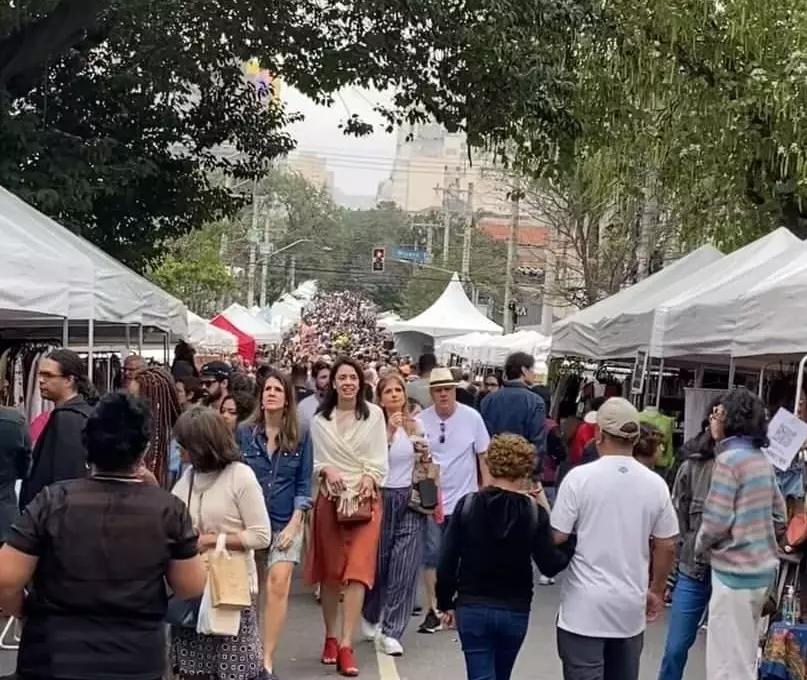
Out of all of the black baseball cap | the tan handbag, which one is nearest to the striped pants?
the black baseball cap

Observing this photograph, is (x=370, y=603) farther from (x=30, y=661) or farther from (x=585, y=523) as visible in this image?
(x=30, y=661)

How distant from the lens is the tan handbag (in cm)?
582

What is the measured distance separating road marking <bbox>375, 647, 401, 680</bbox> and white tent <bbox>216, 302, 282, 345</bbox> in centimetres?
2550

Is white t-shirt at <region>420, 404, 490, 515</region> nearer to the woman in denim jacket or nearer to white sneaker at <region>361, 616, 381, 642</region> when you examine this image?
white sneaker at <region>361, 616, 381, 642</region>

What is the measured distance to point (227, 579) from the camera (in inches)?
231

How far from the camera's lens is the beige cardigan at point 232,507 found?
5.95 m

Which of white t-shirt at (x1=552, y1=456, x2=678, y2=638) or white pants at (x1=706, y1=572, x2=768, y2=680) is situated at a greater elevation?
white t-shirt at (x1=552, y1=456, x2=678, y2=638)

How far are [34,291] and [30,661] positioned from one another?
5.24 meters

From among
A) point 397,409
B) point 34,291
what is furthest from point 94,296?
point 397,409

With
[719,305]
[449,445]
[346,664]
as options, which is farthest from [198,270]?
[346,664]

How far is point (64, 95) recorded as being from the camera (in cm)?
1691

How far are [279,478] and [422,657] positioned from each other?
6.14 feet

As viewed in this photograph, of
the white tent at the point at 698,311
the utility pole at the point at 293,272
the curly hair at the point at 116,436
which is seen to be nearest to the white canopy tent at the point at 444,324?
the white tent at the point at 698,311

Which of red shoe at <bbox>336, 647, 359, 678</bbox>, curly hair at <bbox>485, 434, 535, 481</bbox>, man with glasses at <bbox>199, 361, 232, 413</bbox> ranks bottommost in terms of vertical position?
red shoe at <bbox>336, 647, 359, 678</bbox>
